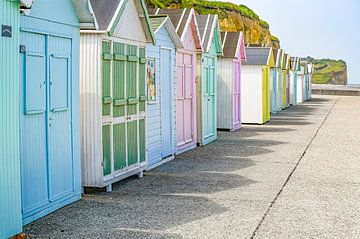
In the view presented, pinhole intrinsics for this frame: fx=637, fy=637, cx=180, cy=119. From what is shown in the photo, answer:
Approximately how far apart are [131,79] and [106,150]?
1.59 meters

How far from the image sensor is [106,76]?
32.7ft

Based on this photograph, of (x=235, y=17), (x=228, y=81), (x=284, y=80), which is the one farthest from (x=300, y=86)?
(x=228, y=81)

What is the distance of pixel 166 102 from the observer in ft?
45.8

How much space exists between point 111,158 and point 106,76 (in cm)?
132

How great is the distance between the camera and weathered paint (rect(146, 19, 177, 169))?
1279cm

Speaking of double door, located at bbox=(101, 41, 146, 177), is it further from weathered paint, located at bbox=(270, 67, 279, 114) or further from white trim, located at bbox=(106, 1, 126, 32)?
weathered paint, located at bbox=(270, 67, 279, 114)

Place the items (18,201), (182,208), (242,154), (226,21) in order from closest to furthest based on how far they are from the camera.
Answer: (18,201) → (182,208) → (242,154) → (226,21)

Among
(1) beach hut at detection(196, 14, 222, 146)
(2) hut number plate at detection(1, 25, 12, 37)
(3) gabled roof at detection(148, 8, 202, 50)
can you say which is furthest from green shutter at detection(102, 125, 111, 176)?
(1) beach hut at detection(196, 14, 222, 146)

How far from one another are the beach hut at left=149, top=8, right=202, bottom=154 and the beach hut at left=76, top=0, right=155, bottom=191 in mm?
3822

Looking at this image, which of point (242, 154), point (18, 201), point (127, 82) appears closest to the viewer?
point (18, 201)

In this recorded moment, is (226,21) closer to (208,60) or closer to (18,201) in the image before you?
(208,60)

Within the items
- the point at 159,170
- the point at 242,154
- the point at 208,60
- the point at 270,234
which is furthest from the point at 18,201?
the point at 208,60

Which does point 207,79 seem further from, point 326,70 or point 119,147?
point 326,70

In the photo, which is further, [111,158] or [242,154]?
[242,154]
